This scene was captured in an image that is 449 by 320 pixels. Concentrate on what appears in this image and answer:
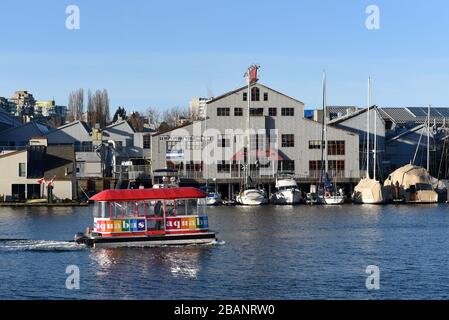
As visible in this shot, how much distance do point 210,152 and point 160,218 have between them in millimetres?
55801

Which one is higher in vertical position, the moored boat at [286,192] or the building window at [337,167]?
the building window at [337,167]

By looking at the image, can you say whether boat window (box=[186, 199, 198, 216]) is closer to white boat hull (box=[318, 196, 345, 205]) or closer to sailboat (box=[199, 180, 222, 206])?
sailboat (box=[199, 180, 222, 206])

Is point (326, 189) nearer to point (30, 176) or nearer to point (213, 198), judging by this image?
point (213, 198)

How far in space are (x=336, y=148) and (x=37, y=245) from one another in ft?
206

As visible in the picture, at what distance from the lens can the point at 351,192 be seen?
116 metres

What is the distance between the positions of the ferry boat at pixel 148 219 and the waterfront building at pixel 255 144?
5448 centimetres

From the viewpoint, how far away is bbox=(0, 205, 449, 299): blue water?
4081 centimetres

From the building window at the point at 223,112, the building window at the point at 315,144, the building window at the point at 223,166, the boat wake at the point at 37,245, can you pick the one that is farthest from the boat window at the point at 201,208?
the building window at the point at 315,144

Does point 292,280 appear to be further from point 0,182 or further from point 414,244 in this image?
point 0,182

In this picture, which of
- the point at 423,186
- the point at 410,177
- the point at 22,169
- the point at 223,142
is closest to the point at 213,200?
the point at 223,142

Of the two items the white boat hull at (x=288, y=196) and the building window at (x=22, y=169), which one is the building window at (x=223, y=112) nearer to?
the white boat hull at (x=288, y=196)

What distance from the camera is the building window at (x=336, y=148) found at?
113m

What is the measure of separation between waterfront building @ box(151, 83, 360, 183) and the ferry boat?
179 ft

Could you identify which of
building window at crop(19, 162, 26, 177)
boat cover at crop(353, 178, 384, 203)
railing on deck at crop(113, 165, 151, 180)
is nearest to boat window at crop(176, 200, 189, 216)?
building window at crop(19, 162, 26, 177)
